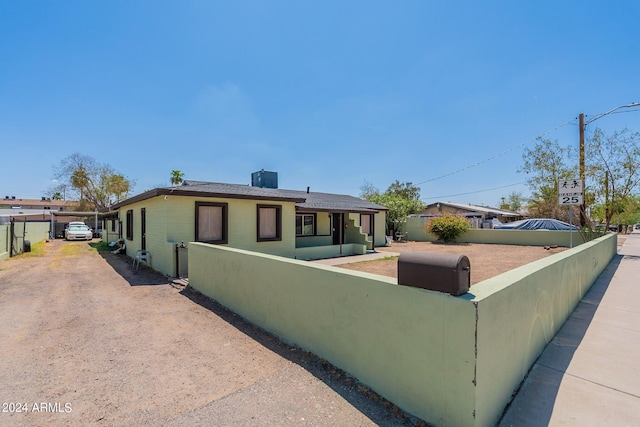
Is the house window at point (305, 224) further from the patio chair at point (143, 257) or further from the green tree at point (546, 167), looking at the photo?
the green tree at point (546, 167)

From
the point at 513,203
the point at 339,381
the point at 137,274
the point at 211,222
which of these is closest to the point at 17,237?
the point at 137,274

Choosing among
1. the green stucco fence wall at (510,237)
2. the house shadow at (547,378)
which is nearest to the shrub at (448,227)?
the green stucco fence wall at (510,237)

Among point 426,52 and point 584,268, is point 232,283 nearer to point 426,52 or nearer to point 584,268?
point 584,268

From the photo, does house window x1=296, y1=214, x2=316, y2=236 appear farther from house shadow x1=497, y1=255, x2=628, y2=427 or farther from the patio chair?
house shadow x1=497, y1=255, x2=628, y2=427

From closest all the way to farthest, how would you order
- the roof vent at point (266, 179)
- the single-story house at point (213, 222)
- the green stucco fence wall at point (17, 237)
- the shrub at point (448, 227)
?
the single-story house at point (213, 222) → the green stucco fence wall at point (17, 237) → the roof vent at point (266, 179) → the shrub at point (448, 227)

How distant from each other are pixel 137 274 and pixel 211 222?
2900 mm

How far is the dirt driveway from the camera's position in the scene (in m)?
2.50

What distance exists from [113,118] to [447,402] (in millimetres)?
17910

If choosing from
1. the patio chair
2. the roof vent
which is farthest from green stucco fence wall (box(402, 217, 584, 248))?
the patio chair

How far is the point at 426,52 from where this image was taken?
1043cm

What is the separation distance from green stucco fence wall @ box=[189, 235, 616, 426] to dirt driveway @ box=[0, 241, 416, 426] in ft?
0.82

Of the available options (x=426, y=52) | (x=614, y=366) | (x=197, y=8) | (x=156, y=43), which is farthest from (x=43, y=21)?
(x=614, y=366)

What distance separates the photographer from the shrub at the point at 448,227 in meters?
19.2

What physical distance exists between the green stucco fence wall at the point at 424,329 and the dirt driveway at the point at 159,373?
0.25 meters
